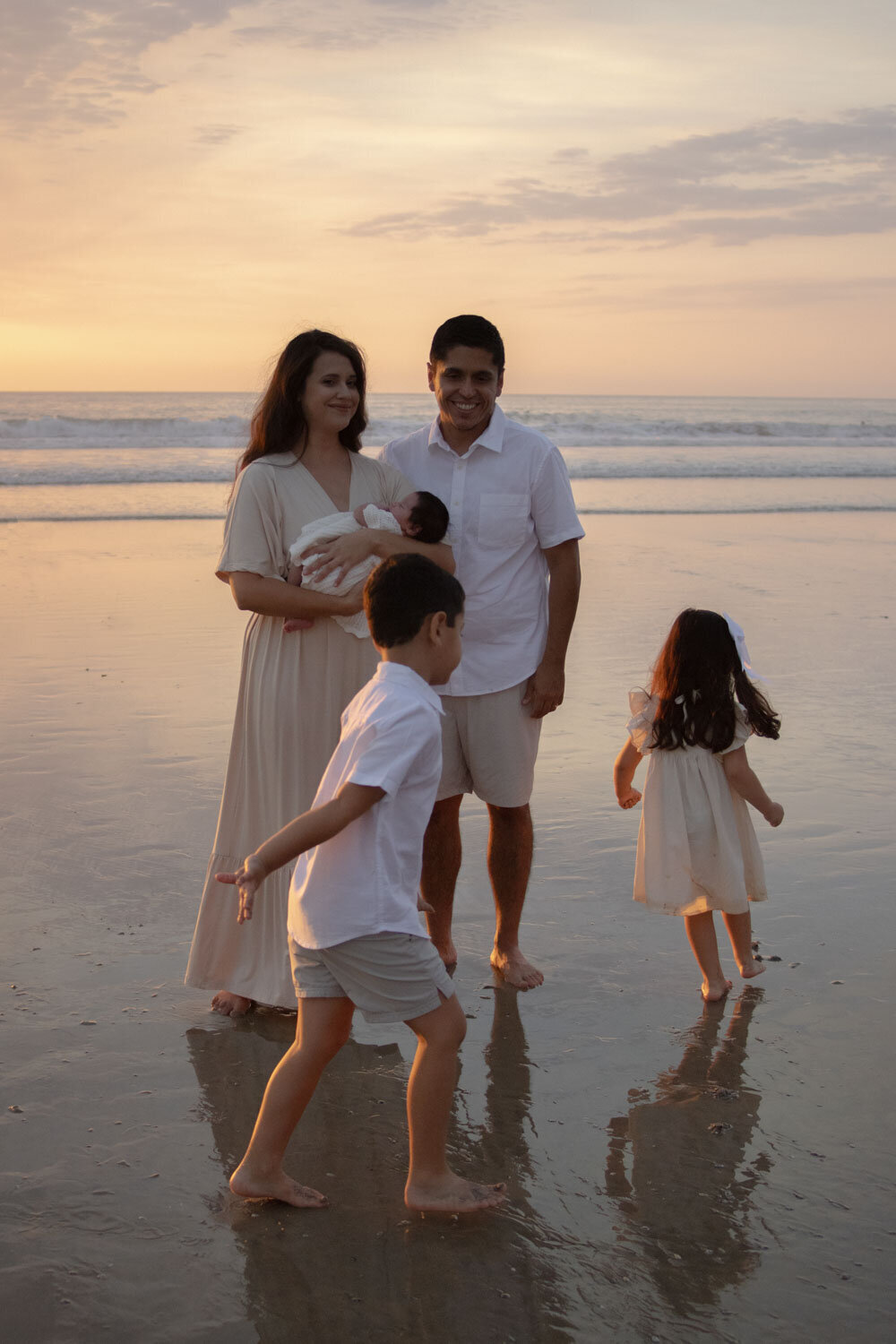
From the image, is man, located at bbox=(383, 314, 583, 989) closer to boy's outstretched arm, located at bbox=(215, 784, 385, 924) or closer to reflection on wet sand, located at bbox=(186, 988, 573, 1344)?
reflection on wet sand, located at bbox=(186, 988, 573, 1344)

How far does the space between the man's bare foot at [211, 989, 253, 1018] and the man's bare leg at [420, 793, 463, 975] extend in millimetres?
645

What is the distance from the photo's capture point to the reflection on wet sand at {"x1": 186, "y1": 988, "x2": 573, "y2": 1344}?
2.23 metres

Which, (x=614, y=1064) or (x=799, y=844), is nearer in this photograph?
(x=614, y=1064)

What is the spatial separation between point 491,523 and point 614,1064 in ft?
5.30

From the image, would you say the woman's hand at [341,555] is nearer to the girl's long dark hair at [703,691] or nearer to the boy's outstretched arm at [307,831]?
the girl's long dark hair at [703,691]

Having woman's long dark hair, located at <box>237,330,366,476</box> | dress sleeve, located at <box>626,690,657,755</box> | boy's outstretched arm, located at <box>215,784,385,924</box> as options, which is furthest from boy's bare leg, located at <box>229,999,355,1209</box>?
woman's long dark hair, located at <box>237,330,366,476</box>

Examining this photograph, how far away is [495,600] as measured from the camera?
3836 millimetres

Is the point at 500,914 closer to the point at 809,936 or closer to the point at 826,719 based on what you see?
the point at 809,936

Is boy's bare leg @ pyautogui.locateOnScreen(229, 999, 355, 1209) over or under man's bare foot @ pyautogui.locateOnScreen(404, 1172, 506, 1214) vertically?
over

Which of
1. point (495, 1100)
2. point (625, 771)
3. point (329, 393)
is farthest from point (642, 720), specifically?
point (329, 393)

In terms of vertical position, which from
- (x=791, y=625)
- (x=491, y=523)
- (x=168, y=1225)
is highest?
(x=491, y=523)

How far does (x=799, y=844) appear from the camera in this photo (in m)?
4.64

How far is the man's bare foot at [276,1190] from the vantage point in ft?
8.35

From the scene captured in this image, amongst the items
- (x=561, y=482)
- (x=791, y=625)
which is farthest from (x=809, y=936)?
(x=791, y=625)
